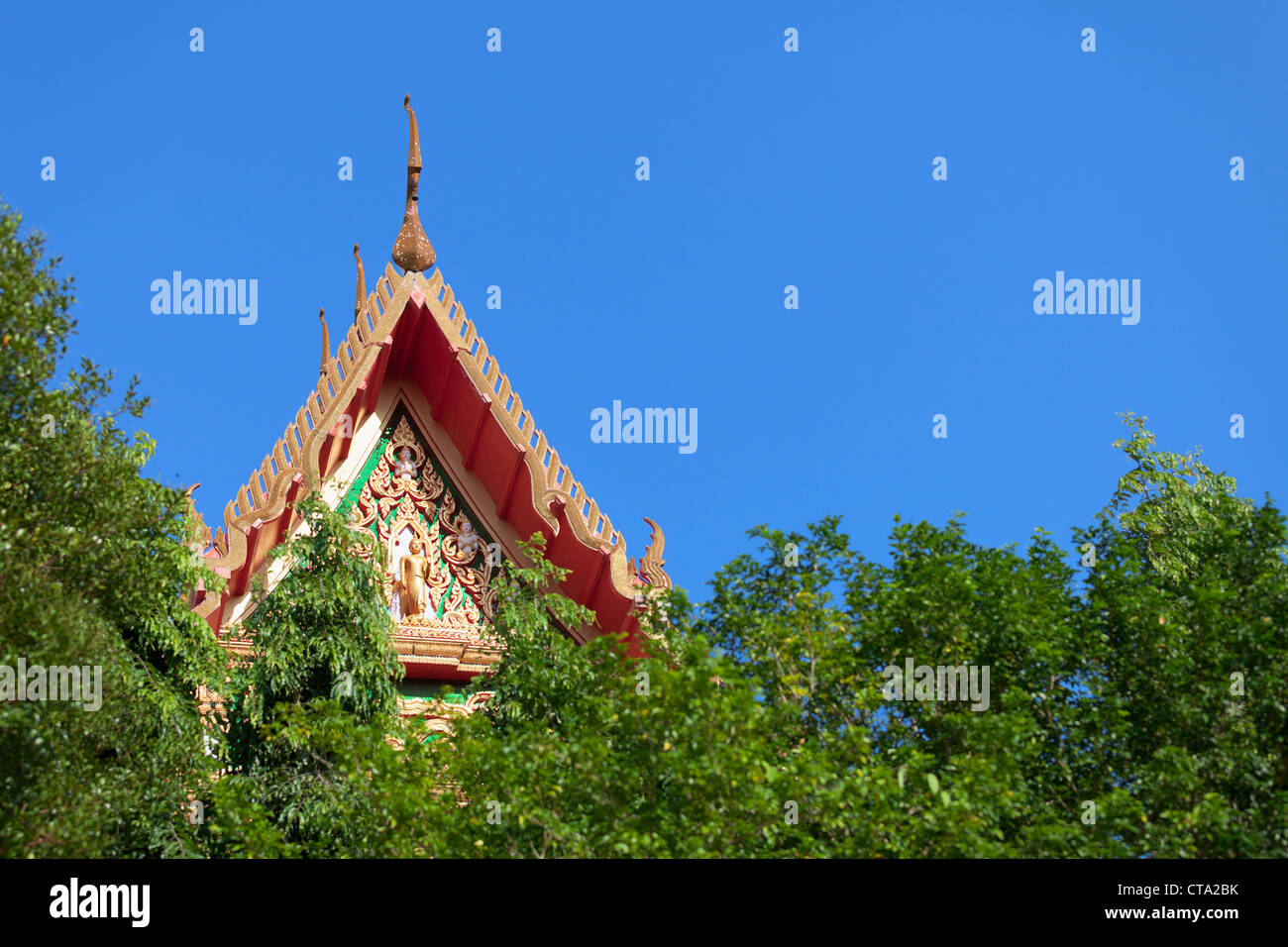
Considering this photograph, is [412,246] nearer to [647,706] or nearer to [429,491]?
[429,491]

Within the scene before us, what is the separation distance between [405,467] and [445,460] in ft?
1.58

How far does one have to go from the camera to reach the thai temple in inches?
851

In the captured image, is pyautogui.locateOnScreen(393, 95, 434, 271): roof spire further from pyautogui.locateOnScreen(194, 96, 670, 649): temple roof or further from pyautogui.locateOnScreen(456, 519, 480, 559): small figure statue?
pyautogui.locateOnScreen(456, 519, 480, 559): small figure statue

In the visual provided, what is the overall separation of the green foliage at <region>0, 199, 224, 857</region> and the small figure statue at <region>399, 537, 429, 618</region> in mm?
4151

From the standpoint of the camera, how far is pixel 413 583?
72.9 ft

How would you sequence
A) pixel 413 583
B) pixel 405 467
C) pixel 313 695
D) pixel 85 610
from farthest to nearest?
pixel 405 467 → pixel 413 583 → pixel 313 695 → pixel 85 610

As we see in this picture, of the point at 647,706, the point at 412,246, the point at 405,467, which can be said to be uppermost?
the point at 412,246

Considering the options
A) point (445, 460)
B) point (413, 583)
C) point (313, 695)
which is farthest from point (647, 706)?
point (445, 460)

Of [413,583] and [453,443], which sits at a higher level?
[453,443]

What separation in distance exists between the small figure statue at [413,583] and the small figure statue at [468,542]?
52 cm

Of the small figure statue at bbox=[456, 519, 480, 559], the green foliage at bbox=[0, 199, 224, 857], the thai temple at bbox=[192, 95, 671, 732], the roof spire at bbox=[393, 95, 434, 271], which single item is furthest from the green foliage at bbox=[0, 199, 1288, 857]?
the roof spire at bbox=[393, 95, 434, 271]
